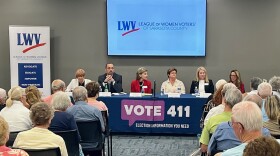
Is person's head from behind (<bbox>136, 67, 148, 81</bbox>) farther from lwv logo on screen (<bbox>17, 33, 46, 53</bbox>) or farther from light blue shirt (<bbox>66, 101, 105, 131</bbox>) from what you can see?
light blue shirt (<bbox>66, 101, 105, 131</bbox>)

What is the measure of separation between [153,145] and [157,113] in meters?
0.70

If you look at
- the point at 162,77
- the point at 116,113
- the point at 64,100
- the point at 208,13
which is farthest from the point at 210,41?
the point at 64,100

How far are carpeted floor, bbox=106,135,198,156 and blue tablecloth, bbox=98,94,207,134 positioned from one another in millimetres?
147

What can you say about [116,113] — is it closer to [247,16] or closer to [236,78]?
[236,78]

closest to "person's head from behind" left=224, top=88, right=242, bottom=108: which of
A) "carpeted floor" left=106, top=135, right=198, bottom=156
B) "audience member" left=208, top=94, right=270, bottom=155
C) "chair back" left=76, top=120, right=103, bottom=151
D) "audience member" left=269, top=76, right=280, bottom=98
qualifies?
"audience member" left=208, top=94, right=270, bottom=155

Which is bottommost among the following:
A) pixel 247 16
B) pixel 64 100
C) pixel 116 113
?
pixel 116 113

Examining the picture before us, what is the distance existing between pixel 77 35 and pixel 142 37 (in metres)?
1.53

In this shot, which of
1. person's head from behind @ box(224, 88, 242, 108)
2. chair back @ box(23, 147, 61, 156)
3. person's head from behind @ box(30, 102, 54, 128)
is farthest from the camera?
person's head from behind @ box(224, 88, 242, 108)

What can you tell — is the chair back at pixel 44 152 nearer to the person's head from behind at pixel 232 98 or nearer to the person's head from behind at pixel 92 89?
the person's head from behind at pixel 232 98

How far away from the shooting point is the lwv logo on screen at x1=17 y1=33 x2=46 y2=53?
854 centimetres

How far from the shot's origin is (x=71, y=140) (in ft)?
12.4

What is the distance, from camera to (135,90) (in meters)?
7.86

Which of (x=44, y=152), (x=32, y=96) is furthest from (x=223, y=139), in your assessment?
(x=32, y=96)

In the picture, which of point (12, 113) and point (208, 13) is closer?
point (12, 113)
